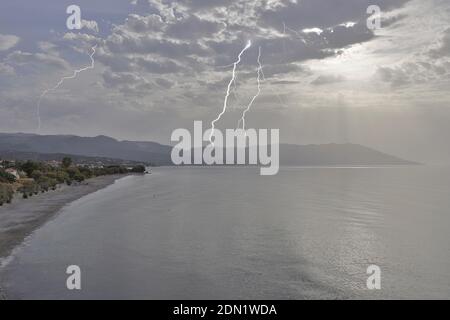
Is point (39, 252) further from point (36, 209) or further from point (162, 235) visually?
point (36, 209)

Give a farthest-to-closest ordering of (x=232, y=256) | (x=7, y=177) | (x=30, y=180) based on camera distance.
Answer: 1. (x=30, y=180)
2. (x=7, y=177)
3. (x=232, y=256)

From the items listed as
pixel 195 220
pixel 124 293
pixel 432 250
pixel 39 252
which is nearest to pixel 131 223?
pixel 195 220

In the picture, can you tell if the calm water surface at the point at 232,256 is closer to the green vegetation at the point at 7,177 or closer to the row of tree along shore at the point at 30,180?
the row of tree along shore at the point at 30,180

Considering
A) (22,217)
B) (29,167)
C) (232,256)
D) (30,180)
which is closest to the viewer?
(232,256)

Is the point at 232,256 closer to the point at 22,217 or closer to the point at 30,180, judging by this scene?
the point at 22,217

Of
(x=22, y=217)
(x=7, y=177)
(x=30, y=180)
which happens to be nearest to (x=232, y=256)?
(x=22, y=217)

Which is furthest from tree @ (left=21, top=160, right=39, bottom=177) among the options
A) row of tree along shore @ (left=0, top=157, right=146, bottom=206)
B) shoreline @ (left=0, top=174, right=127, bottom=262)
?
shoreline @ (left=0, top=174, right=127, bottom=262)

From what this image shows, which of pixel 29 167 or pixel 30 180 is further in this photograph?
pixel 29 167

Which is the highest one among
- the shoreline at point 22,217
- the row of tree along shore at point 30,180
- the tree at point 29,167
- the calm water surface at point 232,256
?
the tree at point 29,167

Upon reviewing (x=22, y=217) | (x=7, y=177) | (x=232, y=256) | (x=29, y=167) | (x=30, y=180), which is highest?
(x=29, y=167)

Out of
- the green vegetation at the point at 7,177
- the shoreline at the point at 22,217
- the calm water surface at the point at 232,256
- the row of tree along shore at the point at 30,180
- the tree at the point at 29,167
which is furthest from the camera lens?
the tree at the point at 29,167

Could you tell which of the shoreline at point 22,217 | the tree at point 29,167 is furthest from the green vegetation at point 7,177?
the tree at point 29,167
